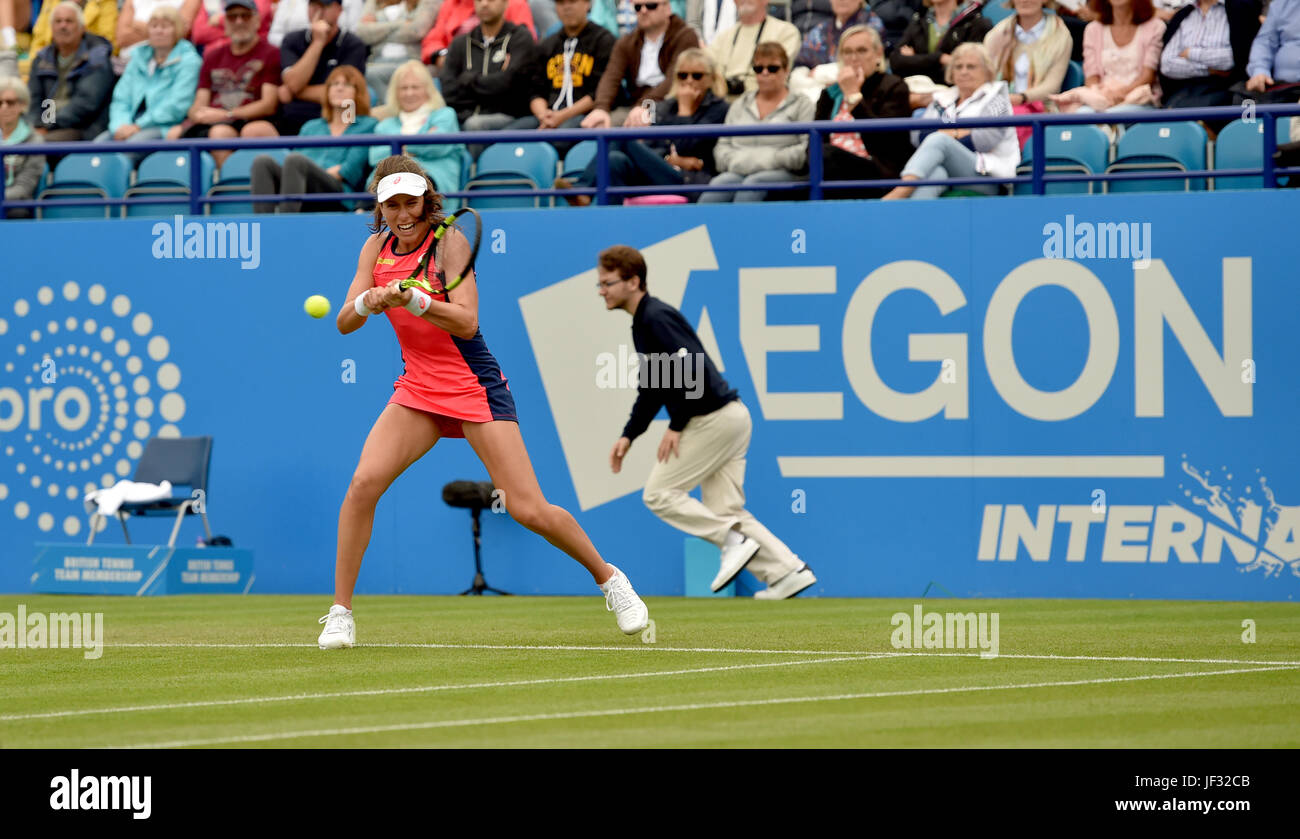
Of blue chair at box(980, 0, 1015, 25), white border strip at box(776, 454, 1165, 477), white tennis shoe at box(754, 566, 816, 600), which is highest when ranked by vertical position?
blue chair at box(980, 0, 1015, 25)

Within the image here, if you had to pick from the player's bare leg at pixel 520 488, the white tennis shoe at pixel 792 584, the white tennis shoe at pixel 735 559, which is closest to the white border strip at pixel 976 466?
the white tennis shoe at pixel 792 584

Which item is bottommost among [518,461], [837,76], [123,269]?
[518,461]

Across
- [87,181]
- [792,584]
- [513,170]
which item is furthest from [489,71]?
[792,584]

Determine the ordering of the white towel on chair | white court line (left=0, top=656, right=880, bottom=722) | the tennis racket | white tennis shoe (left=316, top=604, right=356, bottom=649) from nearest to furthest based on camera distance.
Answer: white court line (left=0, top=656, right=880, bottom=722), the tennis racket, white tennis shoe (left=316, top=604, right=356, bottom=649), the white towel on chair

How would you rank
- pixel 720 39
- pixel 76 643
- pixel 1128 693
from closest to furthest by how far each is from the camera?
pixel 1128 693 < pixel 76 643 < pixel 720 39

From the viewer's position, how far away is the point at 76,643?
10.5 m

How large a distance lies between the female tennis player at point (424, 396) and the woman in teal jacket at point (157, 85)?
10.1m

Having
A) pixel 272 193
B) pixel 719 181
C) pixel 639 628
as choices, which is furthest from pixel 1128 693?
pixel 272 193

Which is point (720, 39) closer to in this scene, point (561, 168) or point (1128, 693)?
point (561, 168)

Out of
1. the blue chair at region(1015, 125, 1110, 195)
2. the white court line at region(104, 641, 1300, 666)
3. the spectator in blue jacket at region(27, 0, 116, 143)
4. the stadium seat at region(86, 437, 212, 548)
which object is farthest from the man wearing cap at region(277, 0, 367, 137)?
the white court line at region(104, 641, 1300, 666)

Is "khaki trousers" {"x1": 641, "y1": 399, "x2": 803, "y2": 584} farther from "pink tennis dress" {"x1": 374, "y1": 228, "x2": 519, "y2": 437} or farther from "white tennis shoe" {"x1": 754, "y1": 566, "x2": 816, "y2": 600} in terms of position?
"pink tennis dress" {"x1": 374, "y1": 228, "x2": 519, "y2": 437}

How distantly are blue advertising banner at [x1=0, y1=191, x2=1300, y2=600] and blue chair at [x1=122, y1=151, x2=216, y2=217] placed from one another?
0.96 m

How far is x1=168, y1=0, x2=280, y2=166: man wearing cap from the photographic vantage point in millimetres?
18406

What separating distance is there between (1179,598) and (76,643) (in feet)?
27.2
